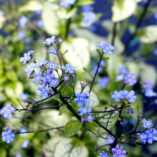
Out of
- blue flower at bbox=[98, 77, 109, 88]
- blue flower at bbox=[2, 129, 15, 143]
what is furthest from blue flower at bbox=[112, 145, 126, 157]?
blue flower at bbox=[98, 77, 109, 88]

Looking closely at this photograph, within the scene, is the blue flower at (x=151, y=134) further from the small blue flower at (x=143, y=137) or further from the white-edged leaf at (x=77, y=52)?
the white-edged leaf at (x=77, y=52)

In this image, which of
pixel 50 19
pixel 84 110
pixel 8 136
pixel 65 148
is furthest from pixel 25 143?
pixel 84 110

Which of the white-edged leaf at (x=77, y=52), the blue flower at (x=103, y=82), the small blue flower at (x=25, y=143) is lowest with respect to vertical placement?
the small blue flower at (x=25, y=143)

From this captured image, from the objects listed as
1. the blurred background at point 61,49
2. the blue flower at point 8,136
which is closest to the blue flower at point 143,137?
the blue flower at point 8,136

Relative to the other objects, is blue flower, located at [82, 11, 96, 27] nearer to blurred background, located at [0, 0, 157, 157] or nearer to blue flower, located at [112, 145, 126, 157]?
blurred background, located at [0, 0, 157, 157]

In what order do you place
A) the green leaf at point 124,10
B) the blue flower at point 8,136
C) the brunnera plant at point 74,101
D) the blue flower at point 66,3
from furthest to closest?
1. the green leaf at point 124,10
2. the blue flower at point 66,3
3. the blue flower at point 8,136
4. the brunnera plant at point 74,101
